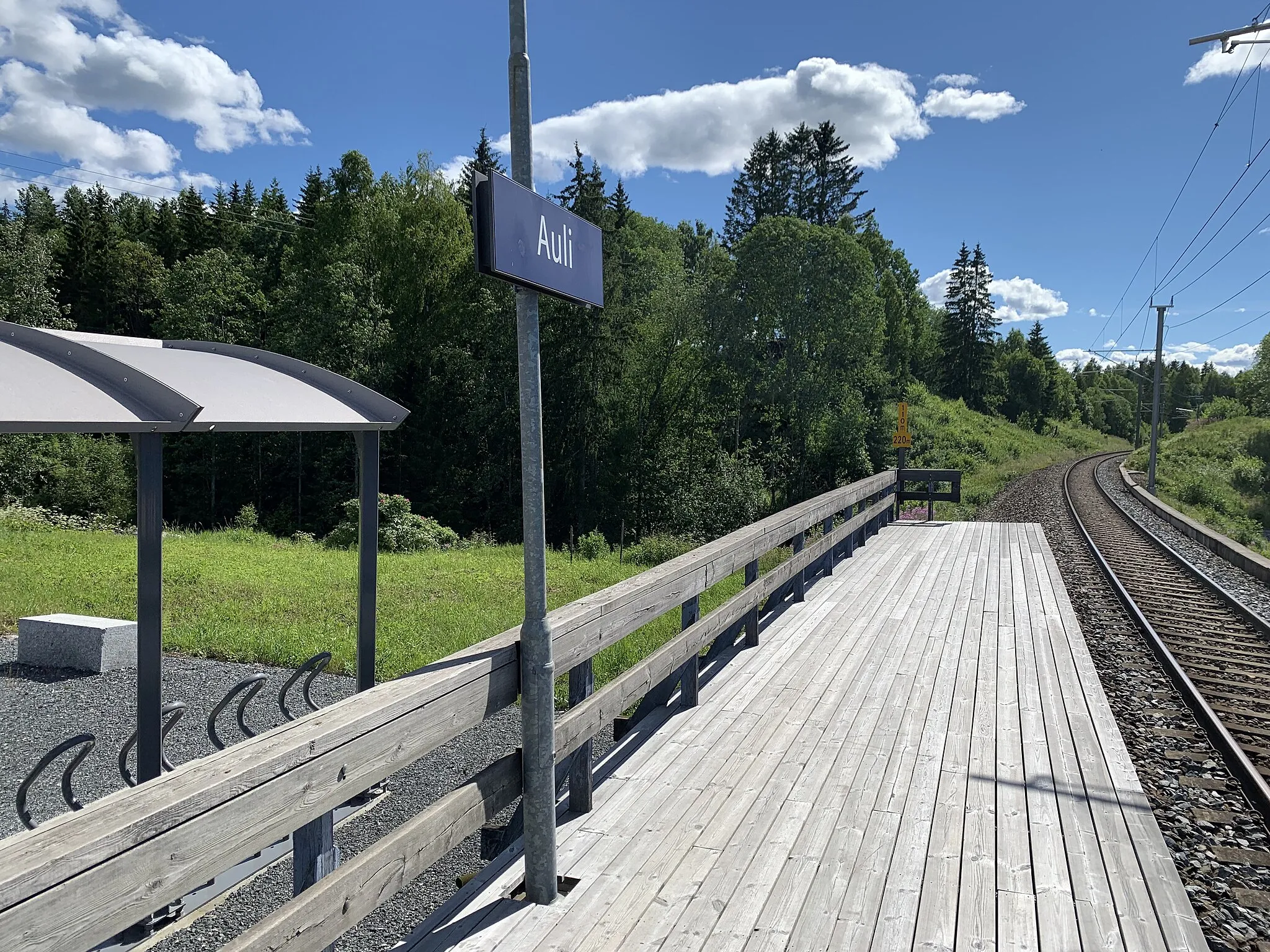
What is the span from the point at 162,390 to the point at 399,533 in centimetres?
1611

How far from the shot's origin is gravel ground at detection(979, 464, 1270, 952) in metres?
3.18

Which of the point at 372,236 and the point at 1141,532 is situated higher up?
the point at 372,236

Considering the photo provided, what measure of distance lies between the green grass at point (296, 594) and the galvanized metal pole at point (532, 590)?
16.2 feet

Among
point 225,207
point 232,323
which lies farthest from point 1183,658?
point 225,207

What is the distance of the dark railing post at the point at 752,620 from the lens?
5965 mm

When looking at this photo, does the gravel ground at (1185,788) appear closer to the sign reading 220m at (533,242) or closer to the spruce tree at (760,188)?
the sign reading 220m at (533,242)

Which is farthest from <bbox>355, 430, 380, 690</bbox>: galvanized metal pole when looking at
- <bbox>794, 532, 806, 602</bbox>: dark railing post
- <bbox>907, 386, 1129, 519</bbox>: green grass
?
<bbox>907, 386, 1129, 519</bbox>: green grass

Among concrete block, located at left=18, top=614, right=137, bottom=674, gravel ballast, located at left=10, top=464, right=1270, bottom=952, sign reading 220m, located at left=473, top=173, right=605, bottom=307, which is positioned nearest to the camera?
sign reading 220m, located at left=473, top=173, right=605, bottom=307

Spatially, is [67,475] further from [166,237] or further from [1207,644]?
[1207,644]

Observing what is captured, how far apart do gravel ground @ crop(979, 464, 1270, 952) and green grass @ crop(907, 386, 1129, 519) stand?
45.5 feet

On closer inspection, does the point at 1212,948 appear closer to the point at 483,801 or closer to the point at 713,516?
the point at 483,801

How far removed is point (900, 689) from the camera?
514cm

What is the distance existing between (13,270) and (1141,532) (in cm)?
3769

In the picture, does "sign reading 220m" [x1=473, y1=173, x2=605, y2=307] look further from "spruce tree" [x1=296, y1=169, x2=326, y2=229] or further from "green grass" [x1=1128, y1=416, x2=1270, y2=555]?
"spruce tree" [x1=296, y1=169, x2=326, y2=229]
